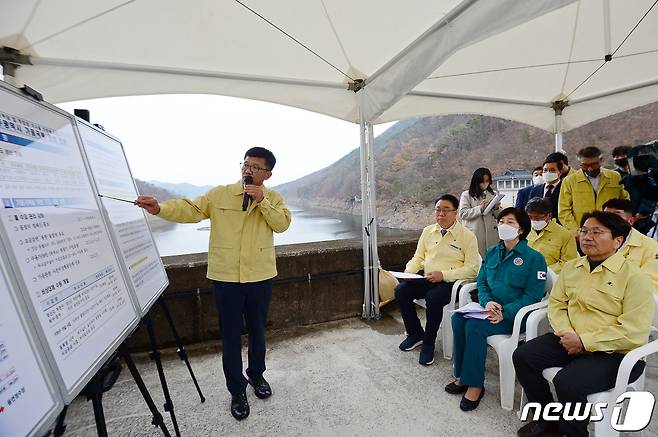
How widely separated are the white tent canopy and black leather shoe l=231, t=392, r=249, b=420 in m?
1.60

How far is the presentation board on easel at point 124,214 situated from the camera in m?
1.31

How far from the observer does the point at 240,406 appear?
1.90 metres

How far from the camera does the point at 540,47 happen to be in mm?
2951

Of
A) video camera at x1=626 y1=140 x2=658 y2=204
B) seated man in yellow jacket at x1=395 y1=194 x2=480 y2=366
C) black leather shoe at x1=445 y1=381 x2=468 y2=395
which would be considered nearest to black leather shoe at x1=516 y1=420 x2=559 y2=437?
black leather shoe at x1=445 y1=381 x2=468 y2=395

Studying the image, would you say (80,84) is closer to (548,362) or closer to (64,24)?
(64,24)

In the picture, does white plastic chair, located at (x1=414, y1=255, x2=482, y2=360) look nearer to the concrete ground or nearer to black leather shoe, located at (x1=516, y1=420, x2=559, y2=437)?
the concrete ground

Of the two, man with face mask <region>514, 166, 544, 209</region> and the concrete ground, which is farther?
man with face mask <region>514, 166, 544, 209</region>

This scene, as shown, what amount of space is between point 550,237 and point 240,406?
241 centimetres

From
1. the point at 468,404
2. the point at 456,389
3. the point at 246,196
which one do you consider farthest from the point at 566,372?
the point at 246,196

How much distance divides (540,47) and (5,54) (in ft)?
13.0

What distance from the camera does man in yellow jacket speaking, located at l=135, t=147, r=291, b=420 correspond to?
73.7 inches

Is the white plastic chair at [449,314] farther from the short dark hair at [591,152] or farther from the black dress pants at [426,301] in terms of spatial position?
the short dark hair at [591,152]
